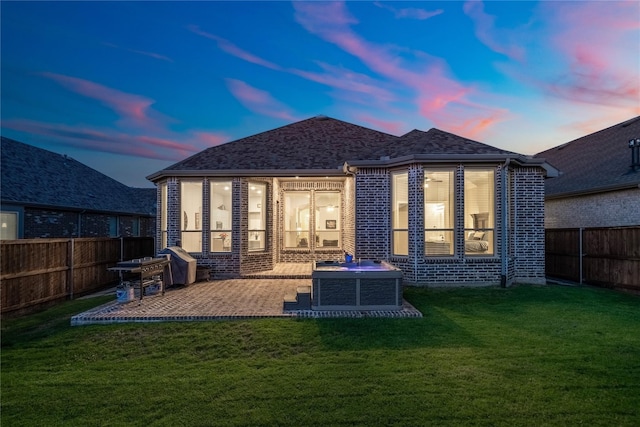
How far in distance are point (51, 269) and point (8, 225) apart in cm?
776

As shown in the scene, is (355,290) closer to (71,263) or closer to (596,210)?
(71,263)

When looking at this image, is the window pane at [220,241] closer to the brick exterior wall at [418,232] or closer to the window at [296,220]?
the brick exterior wall at [418,232]

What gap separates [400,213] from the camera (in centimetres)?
984

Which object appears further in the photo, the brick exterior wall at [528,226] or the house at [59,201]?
the house at [59,201]

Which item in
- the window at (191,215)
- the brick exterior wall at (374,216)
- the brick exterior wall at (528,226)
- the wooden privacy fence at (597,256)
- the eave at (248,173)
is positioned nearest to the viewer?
the wooden privacy fence at (597,256)

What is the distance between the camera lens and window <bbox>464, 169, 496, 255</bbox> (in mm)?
9406

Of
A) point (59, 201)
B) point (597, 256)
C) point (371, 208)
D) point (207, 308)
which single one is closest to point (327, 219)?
point (371, 208)

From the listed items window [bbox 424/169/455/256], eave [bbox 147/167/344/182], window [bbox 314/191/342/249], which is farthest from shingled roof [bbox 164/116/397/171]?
window [bbox 424/169/455/256]

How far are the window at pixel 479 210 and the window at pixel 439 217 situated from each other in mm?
454

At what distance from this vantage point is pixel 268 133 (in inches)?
605

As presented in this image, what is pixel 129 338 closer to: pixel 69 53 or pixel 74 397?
pixel 74 397

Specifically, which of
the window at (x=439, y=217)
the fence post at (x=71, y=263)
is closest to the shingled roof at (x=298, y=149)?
the window at (x=439, y=217)

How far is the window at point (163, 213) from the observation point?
1142 cm

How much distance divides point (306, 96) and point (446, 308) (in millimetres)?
14568
